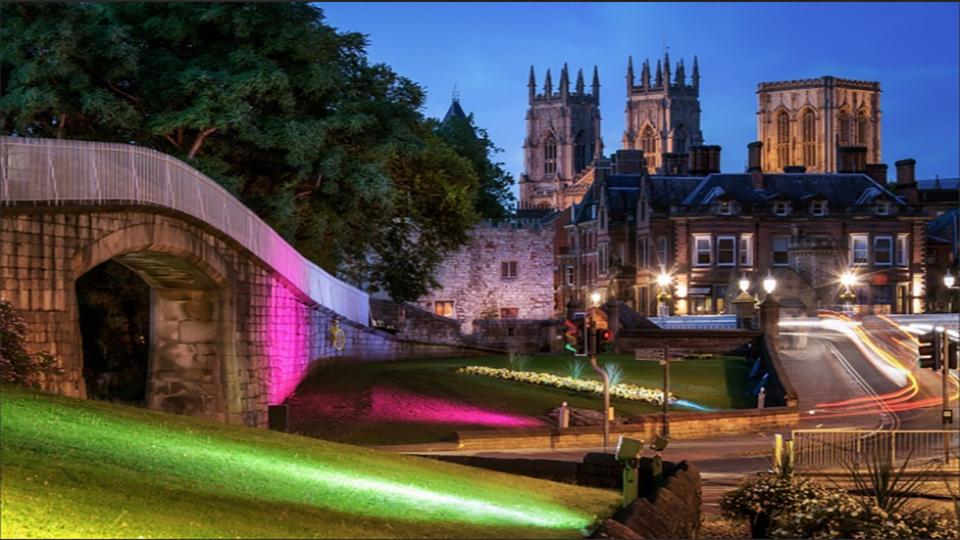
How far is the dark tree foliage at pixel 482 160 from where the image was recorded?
76.2 meters

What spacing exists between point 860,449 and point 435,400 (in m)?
12.7

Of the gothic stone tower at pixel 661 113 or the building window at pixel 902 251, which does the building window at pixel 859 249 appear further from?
the gothic stone tower at pixel 661 113

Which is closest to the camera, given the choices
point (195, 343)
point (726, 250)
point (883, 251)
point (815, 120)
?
point (195, 343)

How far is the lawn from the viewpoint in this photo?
1222 inches

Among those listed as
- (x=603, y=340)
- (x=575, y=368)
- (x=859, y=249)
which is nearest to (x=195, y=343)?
(x=603, y=340)

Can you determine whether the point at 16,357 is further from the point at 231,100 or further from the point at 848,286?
the point at 848,286

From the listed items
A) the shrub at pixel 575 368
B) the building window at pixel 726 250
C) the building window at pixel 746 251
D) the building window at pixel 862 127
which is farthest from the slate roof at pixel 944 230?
the building window at pixel 862 127

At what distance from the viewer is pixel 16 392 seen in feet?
54.3

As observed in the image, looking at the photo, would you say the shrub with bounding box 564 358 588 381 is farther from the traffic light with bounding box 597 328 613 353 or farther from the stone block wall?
the stone block wall

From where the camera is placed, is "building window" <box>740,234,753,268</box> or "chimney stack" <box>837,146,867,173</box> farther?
"chimney stack" <box>837,146,867,173</box>

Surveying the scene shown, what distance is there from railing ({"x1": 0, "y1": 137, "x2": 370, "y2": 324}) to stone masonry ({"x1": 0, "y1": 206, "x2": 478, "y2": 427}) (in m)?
0.26

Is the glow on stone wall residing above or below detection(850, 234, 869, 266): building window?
below

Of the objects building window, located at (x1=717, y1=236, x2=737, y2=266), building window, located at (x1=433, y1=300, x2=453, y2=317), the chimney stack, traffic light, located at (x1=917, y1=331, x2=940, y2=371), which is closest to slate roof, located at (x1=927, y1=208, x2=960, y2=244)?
the chimney stack

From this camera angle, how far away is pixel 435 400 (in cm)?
3522
